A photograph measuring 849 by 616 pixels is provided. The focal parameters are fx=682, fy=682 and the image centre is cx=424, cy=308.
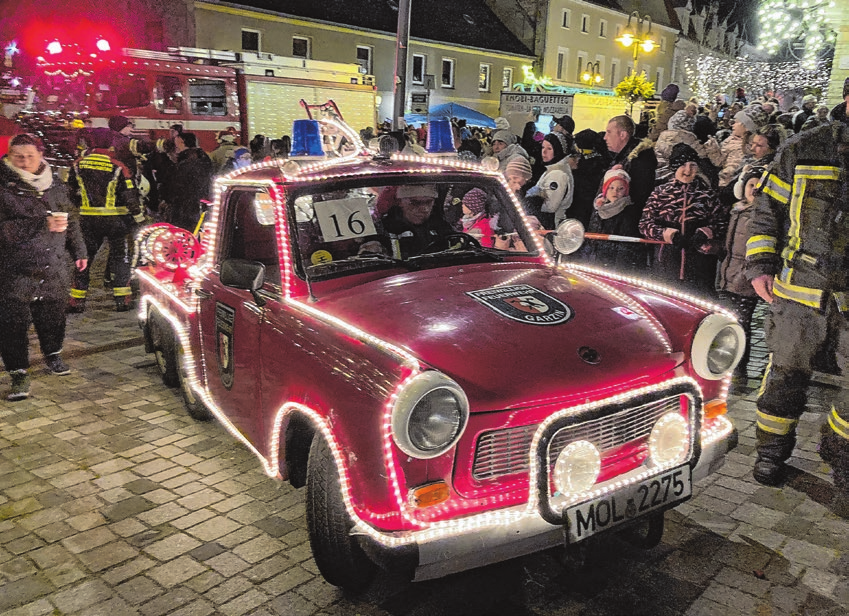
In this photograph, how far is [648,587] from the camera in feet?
10.4

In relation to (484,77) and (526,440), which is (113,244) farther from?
(484,77)

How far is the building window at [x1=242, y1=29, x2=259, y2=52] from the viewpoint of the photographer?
90.0 ft

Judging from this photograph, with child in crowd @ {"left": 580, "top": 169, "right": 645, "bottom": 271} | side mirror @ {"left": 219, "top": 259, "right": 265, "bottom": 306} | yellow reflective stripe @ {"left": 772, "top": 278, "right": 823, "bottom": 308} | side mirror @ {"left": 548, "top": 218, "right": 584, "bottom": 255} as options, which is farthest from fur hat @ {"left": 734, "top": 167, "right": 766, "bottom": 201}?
side mirror @ {"left": 219, "top": 259, "right": 265, "bottom": 306}

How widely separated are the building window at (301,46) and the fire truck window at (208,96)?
14.5 m

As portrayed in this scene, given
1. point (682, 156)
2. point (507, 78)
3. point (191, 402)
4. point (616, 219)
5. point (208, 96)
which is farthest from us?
point (507, 78)

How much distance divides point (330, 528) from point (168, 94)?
47.0 ft

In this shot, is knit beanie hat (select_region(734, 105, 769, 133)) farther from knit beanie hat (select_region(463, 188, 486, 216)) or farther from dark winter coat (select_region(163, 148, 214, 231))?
dark winter coat (select_region(163, 148, 214, 231))

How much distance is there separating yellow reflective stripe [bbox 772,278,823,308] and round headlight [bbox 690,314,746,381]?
82 centimetres

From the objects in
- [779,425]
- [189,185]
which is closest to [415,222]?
[779,425]

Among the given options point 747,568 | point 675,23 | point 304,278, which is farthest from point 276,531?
point 675,23

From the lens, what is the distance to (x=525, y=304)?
3.26m

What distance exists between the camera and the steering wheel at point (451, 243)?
389 centimetres

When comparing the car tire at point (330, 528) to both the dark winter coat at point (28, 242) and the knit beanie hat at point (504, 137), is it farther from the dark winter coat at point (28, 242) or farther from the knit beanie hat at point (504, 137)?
the knit beanie hat at point (504, 137)

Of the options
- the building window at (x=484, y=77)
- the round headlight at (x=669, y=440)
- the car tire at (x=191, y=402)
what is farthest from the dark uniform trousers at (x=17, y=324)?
the building window at (x=484, y=77)
